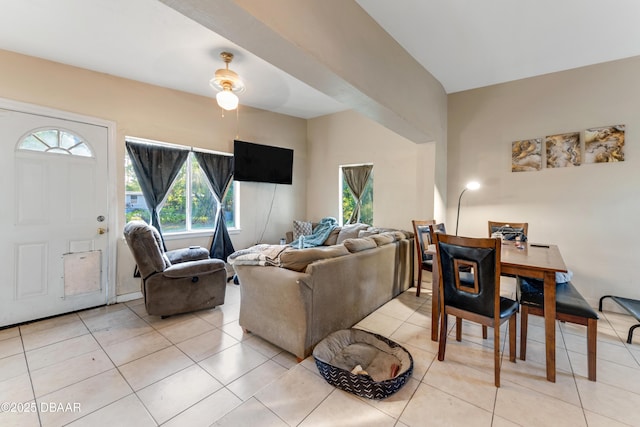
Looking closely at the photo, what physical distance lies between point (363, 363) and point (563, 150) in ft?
11.6

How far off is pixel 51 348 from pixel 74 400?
0.96 meters

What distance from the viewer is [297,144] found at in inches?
211

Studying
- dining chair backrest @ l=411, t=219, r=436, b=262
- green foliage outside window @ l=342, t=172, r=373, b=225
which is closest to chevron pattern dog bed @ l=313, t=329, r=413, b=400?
dining chair backrest @ l=411, t=219, r=436, b=262

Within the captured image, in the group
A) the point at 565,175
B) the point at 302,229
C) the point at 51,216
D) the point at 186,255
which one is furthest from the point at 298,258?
the point at 565,175

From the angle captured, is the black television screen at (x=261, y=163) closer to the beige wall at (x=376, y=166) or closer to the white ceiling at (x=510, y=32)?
the beige wall at (x=376, y=166)

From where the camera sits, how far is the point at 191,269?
2928 mm

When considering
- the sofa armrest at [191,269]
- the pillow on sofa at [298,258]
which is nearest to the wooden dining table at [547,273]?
the pillow on sofa at [298,258]

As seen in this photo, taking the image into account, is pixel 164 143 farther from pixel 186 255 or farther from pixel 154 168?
pixel 186 255

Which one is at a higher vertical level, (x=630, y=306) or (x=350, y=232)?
(x=350, y=232)

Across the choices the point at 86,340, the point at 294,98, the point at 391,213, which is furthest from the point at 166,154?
the point at 391,213

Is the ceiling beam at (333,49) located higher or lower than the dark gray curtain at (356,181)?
higher

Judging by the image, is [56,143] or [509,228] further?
[509,228]

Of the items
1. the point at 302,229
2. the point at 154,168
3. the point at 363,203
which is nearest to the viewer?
the point at 154,168

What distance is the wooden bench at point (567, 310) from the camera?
1812mm
